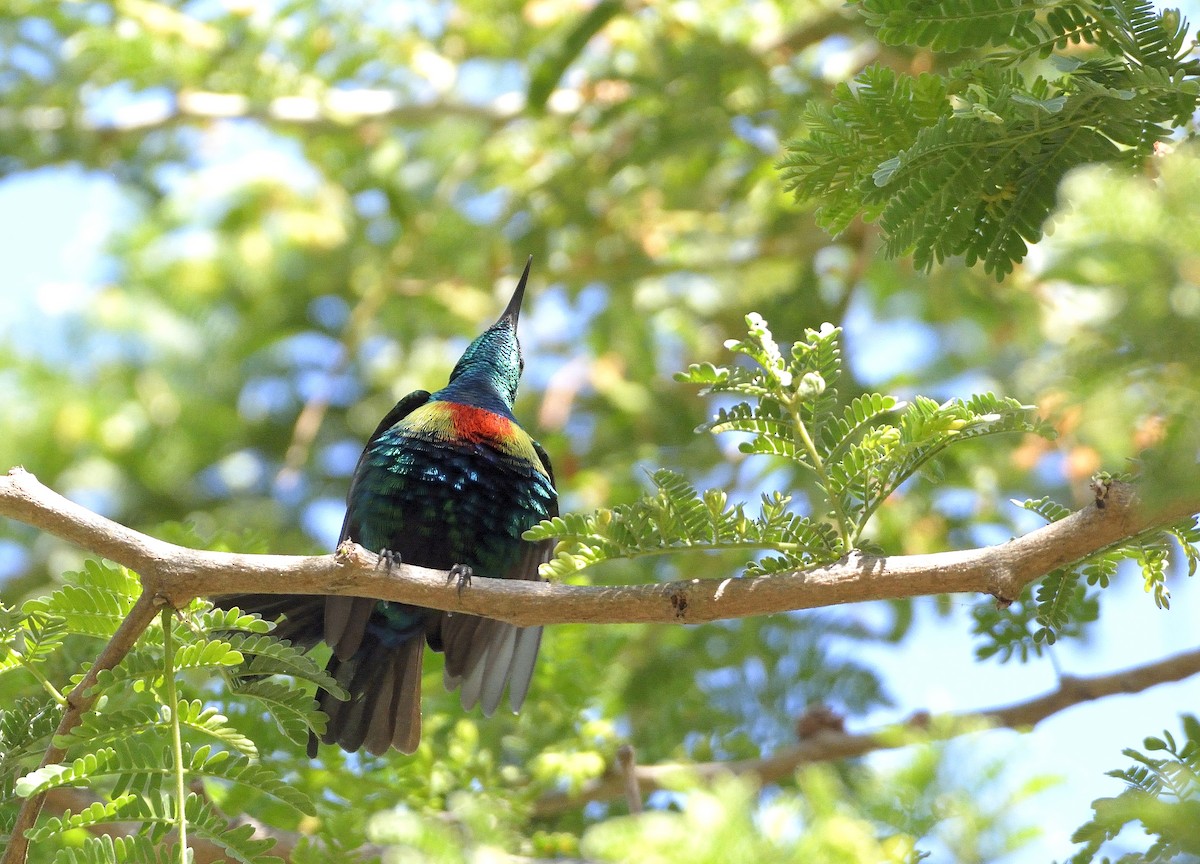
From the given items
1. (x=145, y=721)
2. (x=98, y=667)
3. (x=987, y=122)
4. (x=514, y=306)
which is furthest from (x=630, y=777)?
(x=514, y=306)

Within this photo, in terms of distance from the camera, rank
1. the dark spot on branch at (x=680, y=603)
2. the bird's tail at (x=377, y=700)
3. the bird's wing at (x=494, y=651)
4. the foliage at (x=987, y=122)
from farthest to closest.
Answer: the bird's wing at (x=494, y=651)
the bird's tail at (x=377, y=700)
the dark spot on branch at (x=680, y=603)
the foliage at (x=987, y=122)

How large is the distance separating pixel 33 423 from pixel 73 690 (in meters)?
4.55

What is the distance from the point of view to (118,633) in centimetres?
261

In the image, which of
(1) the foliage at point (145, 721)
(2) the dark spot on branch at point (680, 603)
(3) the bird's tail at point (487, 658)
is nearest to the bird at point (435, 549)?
(3) the bird's tail at point (487, 658)

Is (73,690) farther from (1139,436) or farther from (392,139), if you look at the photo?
(392,139)

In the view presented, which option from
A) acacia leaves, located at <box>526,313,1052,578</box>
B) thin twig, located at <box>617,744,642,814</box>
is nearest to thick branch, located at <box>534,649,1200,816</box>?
thin twig, located at <box>617,744,642,814</box>

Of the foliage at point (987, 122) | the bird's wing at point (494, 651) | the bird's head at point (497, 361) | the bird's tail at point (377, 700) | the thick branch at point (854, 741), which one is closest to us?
the foliage at point (987, 122)

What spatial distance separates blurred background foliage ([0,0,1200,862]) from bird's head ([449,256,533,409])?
0.70 metres

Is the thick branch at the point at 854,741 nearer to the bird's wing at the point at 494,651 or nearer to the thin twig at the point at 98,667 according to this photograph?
the bird's wing at the point at 494,651

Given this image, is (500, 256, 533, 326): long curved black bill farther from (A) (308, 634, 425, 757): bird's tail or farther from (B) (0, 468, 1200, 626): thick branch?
(B) (0, 468, 1200, 626): thick branch

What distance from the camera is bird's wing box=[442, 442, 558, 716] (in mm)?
4023

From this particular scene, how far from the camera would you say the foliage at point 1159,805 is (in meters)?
1.72

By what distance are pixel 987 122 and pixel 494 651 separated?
7.74 feet

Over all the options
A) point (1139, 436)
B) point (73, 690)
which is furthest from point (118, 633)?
point (1139, 436)
